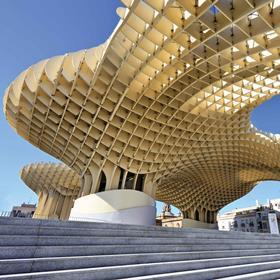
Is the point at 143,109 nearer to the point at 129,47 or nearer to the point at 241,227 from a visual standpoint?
the point at 129,47

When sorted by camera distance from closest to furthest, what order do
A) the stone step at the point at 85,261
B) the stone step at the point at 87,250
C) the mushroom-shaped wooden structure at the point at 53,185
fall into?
the stone step at the point at 85,261 → the stone step at the point at 87,250 → the mushroom-shaped wooden structure at the point at 53,185

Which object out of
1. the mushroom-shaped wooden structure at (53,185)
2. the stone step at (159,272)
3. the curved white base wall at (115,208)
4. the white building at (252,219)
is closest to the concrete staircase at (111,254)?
the stone step at (159,272)

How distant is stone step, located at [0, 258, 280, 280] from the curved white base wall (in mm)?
15059

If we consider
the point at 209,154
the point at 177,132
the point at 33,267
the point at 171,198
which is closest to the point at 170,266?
the point at 33,267

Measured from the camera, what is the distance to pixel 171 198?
53.3 metres

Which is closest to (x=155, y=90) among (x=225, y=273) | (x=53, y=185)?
(x=225, y=273)

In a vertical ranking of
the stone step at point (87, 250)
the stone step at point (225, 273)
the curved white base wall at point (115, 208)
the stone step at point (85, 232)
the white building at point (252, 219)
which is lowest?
the stone step at point (225, 273)

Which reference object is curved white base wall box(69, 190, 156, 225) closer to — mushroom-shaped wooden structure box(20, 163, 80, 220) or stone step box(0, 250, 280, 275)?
stone step box(0, 250, 280, 275)

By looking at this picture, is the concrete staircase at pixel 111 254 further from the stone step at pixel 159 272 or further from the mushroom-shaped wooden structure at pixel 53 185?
the mushroom-shaped wooden structure at pixel 53 185

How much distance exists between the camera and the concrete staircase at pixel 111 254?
4633 mm

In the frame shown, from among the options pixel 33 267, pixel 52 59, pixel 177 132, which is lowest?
pixel 33 267

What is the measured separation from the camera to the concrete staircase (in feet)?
15.2

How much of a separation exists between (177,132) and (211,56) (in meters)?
10.6

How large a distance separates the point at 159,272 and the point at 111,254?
52.8 inches
